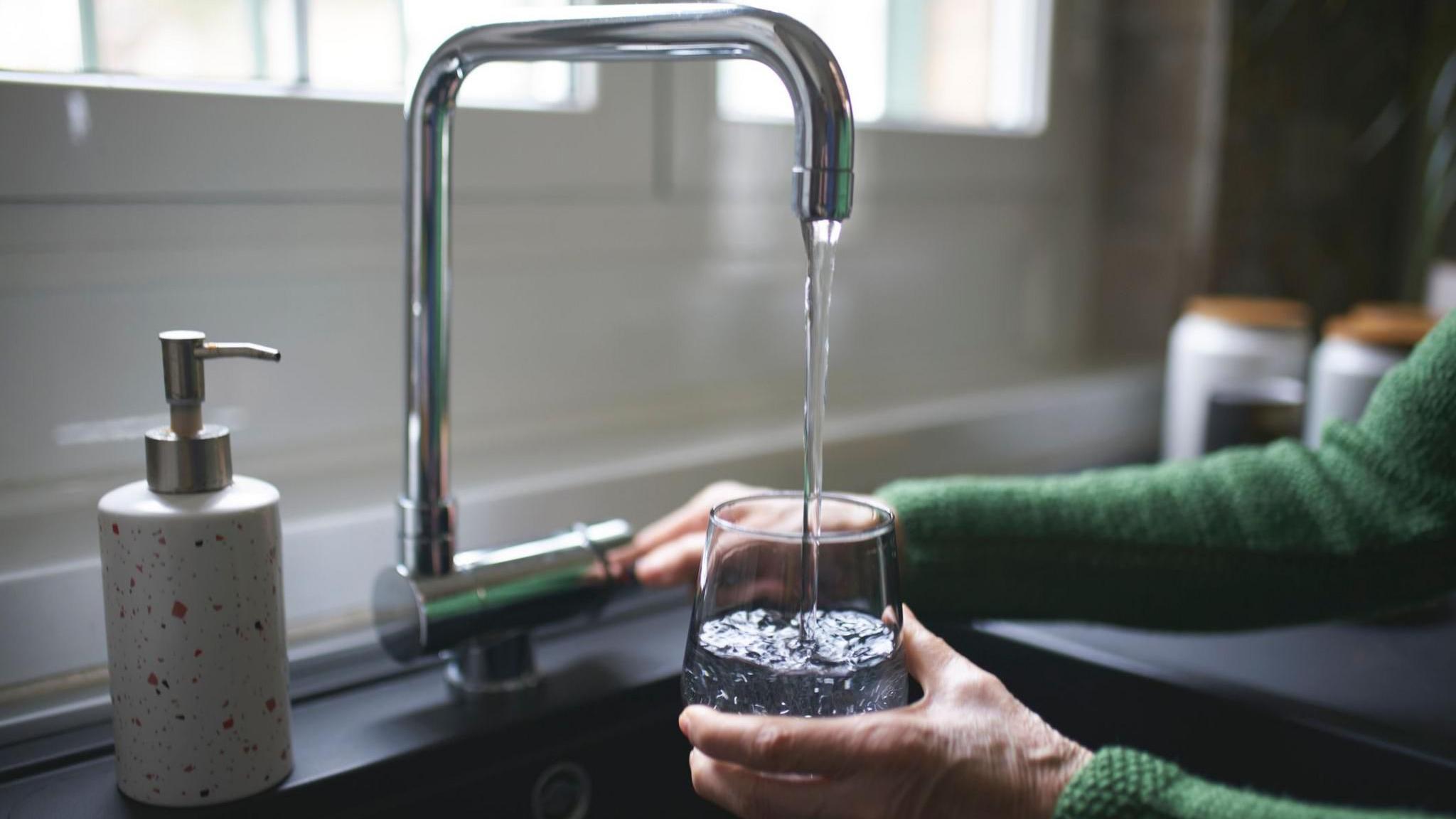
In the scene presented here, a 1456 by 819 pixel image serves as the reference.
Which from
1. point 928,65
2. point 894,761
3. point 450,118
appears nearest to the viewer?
point 894,761

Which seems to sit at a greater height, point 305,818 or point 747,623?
point 747,623

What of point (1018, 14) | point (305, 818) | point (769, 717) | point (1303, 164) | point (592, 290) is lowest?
point (305, 818)

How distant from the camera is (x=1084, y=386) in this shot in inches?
52.2

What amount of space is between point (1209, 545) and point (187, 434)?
64cm

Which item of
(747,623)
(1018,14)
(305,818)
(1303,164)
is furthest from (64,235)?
(1303,164)

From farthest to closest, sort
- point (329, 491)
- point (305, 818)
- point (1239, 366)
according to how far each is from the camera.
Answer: point (1239, 366) → point (329, 491) → point (305, 818)

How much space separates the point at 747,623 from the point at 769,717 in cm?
5

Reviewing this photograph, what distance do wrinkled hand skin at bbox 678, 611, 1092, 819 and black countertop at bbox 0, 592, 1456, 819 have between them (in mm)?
214

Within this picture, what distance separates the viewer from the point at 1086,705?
32.0 inches

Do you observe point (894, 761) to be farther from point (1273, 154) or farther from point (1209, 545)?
point (1273, 154)

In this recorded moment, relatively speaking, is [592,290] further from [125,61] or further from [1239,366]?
[1239,366]

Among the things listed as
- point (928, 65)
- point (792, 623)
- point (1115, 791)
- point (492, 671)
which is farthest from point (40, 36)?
point (928, 65)

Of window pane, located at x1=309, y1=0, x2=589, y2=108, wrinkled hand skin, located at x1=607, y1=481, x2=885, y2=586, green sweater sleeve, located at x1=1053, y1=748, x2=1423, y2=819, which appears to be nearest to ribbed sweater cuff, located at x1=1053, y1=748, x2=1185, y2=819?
green sweater sleeve, located at x1=1053, y1=748, x2=1423, y2=819

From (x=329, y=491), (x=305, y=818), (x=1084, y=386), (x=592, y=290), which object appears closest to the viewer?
(x=305, y=818)
